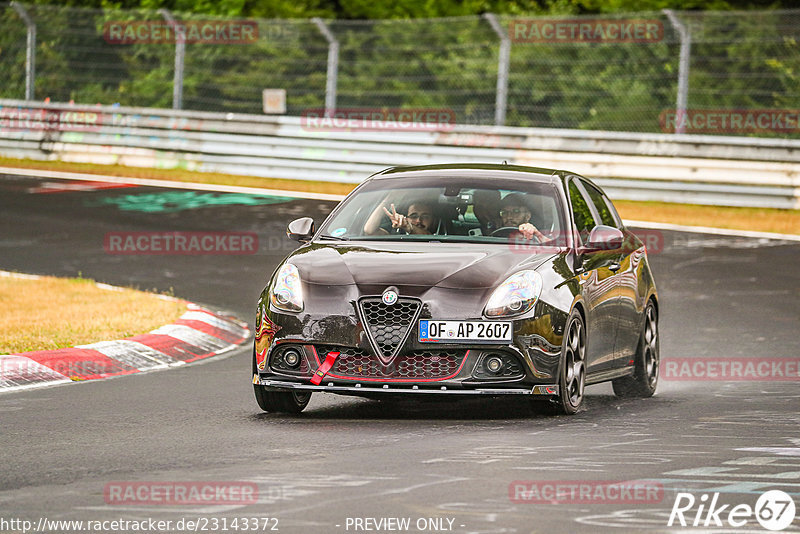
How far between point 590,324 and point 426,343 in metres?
1.38

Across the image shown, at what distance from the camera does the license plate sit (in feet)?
28.6

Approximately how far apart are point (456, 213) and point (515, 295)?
124 centimetres

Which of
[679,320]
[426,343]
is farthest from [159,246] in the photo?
[426,343]

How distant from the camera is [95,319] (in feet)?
42.6

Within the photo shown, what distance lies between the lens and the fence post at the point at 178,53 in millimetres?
26250

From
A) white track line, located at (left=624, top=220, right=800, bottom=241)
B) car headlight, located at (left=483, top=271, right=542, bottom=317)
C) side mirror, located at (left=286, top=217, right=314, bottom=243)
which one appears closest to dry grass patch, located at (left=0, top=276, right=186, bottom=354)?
side mirror, located at (left=286, top=217, right=314, bottom=243)

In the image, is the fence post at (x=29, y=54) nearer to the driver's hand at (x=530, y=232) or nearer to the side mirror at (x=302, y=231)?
the side mirror at (x=302, y=231)

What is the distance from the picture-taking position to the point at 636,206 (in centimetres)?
2286

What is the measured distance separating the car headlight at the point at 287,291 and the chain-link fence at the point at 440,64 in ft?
46.9

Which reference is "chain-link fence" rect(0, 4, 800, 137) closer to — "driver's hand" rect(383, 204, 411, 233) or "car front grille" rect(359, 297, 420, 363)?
"driver's hand" rect(383, 204, 411, 233)

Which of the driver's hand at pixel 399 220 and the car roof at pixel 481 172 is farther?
the car roof at pixel 481 172

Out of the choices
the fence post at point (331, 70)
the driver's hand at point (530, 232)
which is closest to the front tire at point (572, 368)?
the driver's hand at point (530, 232)

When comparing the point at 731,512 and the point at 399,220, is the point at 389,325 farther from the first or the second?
the point at 731,512

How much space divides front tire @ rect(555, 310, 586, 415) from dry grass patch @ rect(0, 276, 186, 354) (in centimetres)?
406
